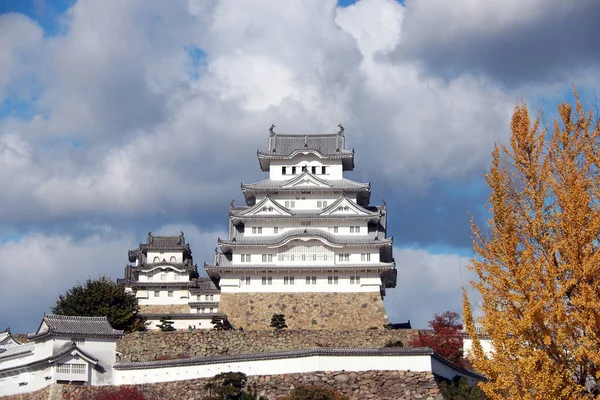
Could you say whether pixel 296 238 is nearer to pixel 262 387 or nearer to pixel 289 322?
pixel 289 322

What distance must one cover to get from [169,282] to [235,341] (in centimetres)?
2754

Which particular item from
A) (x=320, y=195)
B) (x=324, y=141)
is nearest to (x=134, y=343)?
(x=320, y=195)

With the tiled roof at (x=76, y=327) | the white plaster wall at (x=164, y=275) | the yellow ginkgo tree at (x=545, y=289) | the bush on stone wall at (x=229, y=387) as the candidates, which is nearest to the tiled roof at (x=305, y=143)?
the white plaster wall at (x=164, y=275)

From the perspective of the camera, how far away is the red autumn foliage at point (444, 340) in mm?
44312

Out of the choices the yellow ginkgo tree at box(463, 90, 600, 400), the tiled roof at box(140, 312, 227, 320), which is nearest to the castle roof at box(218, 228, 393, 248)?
the tiled roof at box(140, 312, 227, 320)

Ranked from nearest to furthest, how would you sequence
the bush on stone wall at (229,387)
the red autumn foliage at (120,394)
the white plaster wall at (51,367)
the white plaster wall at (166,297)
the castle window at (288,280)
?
the bush on stone wall at (229,387), the red autumn foliage at (120,394), the white plaster wall at (51,367), the castle window at (288,280), the white plaster wall at (166,297)

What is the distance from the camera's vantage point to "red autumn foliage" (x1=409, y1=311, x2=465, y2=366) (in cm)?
4431

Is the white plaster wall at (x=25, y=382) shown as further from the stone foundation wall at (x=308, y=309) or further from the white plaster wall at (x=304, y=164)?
the white plaster wall at (x=304, y=164)

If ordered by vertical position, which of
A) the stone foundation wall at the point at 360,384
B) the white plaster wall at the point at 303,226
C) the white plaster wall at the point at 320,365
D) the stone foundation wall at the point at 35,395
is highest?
the white plaster wall at the point at 303,226

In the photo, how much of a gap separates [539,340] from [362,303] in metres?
34.3

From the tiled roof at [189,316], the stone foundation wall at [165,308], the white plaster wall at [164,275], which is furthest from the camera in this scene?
the white plaster wall at [164,275]

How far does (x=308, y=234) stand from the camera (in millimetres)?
55781

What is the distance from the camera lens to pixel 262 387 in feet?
126

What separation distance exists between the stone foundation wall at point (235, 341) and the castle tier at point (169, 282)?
73.3 feet
